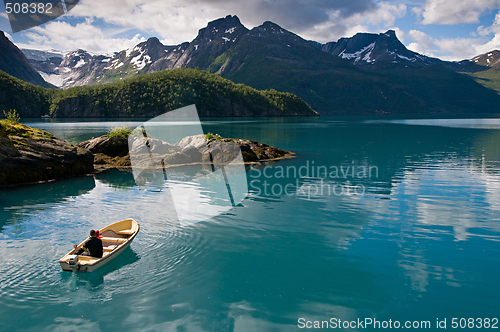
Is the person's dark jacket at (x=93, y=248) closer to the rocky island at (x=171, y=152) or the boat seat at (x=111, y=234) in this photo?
the boat seat at (x=111, y=234)

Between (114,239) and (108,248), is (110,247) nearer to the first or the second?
(108,248)

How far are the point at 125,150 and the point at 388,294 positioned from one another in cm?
3729

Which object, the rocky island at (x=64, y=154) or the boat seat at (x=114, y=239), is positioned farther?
the rocky island at (x=64, y=154)

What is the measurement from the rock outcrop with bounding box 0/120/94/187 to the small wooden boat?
18.3 m

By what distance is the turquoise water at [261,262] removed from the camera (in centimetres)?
987

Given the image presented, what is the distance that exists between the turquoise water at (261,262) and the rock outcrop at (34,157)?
9.69ft

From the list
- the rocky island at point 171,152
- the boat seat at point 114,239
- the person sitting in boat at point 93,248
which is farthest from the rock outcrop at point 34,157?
the person sitting in boat at point 93,248

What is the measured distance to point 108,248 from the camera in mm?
13508

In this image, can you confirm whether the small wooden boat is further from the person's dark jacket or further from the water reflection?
the water reflection

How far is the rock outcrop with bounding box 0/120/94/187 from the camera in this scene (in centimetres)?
2667

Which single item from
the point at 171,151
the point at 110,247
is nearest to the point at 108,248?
the point at 110,247

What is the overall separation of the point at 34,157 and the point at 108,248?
68.1ft

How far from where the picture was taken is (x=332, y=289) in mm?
11141

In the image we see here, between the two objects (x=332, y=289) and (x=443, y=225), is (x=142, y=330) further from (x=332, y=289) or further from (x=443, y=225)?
(x=443, y=225)
